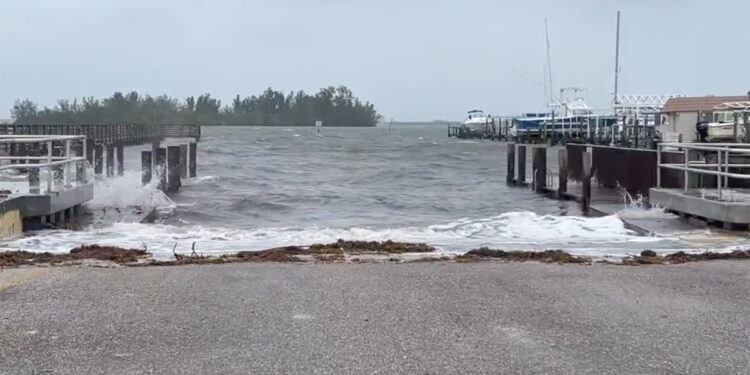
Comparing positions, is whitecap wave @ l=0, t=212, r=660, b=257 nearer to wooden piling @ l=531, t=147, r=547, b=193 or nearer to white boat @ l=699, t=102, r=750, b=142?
wooden piling @ l=531, t=147, r=547, b=193

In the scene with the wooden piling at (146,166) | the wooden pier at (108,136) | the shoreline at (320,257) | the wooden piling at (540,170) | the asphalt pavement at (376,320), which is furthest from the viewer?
the wooden pier at (108,136)

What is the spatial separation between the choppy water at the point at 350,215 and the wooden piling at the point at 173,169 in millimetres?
481

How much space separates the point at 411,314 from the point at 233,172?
33.3m

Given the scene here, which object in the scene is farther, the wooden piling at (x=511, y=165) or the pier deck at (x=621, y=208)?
the wooden piling at (x=511, y=165)

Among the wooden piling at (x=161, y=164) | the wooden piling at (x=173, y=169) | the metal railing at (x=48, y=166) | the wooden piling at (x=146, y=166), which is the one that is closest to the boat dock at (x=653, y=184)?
the metal railing at (x=48, y=166)

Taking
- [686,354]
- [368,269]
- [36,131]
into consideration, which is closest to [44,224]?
[368,269]

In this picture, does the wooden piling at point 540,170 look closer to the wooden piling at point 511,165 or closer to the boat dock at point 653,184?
the boat dock at point 653,184

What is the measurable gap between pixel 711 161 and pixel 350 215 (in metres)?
8.37

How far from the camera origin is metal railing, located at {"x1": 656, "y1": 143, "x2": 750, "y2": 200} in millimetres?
13586

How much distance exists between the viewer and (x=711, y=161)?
62.2 ft

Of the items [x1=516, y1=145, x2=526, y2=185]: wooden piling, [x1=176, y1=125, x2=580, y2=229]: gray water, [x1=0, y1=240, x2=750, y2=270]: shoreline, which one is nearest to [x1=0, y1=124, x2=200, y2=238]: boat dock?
[x1=176, y1=125, x2=580, y2=229]: gray water

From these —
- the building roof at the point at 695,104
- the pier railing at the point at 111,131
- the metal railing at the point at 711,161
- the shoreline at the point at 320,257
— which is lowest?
the shoreline at the point at 320,257

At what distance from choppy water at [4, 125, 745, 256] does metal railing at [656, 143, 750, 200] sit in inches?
44.6

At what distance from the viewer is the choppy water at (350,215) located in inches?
493
